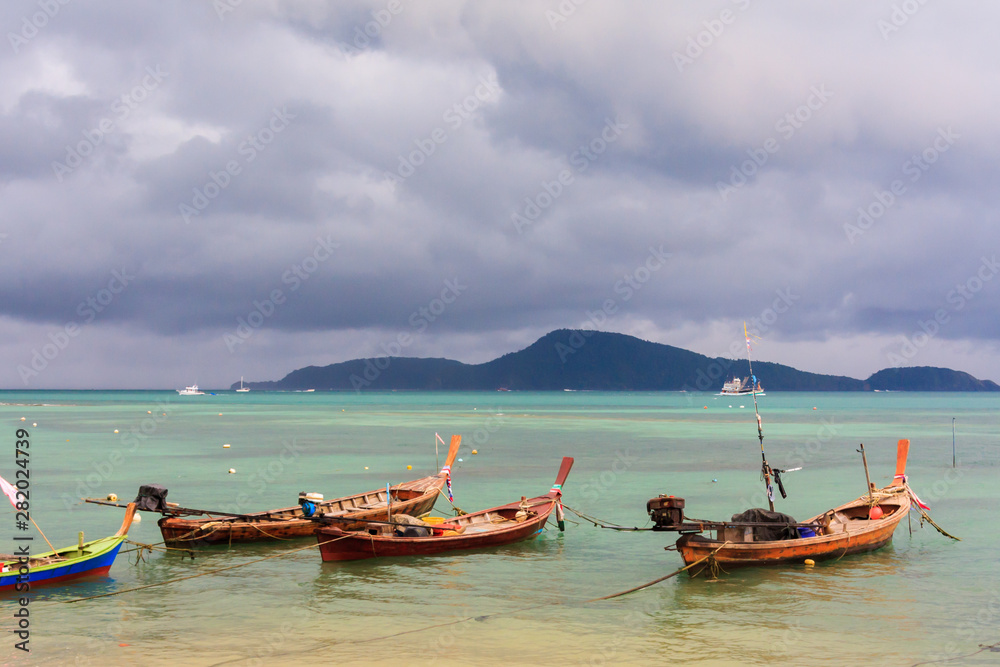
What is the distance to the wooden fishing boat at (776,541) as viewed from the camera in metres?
20.0

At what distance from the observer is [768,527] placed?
21.0 meters

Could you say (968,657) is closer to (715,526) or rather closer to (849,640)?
(849,640)

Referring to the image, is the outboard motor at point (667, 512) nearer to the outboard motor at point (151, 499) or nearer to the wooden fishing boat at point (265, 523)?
the wooden fishing boat at point (265, 523)

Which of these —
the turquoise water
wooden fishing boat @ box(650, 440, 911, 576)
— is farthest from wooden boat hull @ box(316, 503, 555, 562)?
wooden fishing boat @ box(650, 440, 911, 576)

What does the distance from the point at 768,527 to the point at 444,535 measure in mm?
8754

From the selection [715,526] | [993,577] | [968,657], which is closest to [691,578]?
[715,526]

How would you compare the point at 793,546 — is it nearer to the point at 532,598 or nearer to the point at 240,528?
the point at 532,598

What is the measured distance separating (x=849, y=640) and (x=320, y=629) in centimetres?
1042

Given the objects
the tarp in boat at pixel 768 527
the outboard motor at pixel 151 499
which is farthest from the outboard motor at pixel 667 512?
the outboard motor at pixel 151 499

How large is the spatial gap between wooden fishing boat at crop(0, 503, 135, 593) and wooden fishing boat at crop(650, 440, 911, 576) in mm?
13301

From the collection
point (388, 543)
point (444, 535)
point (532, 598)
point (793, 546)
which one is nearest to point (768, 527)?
point (793, 546)

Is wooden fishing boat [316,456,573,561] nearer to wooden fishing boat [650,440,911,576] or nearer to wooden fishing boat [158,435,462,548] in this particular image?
wooden fishing boat [158,435,462,548]

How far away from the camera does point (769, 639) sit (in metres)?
15.9

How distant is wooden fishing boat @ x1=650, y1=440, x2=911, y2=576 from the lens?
2003 centimetres
